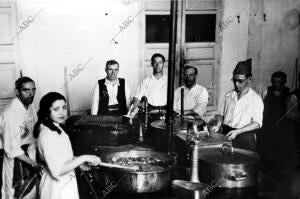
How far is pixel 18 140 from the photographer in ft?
12.0

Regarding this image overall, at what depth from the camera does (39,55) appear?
6367mm

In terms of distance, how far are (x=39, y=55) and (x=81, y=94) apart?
98cm

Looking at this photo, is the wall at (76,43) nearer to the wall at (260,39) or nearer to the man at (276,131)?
the wall at (260,39)

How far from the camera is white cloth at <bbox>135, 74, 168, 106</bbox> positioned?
5.69 m

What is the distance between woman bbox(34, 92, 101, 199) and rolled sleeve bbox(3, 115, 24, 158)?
838mm

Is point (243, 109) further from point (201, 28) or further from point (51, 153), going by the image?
point (201, 28)

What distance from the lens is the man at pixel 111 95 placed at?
17.7 ft

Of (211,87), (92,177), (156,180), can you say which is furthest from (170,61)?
(211,87)

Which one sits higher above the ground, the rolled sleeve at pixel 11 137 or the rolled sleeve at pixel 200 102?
the rolled sleeve at pixel 200 102

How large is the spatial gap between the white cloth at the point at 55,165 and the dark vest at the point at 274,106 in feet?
12.6

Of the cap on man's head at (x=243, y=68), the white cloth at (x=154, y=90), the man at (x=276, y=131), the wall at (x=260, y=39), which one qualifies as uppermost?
the wall at (x=260, y=39)

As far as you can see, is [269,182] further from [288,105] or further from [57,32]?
[57,32]

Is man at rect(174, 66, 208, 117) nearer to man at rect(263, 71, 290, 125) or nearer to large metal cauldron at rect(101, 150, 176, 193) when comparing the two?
man at rect(263, 71, 290, 125)

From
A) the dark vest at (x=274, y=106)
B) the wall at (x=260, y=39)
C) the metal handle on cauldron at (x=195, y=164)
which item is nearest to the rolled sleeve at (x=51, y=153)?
the metal handle on cauldron at (x=195, y=164)
